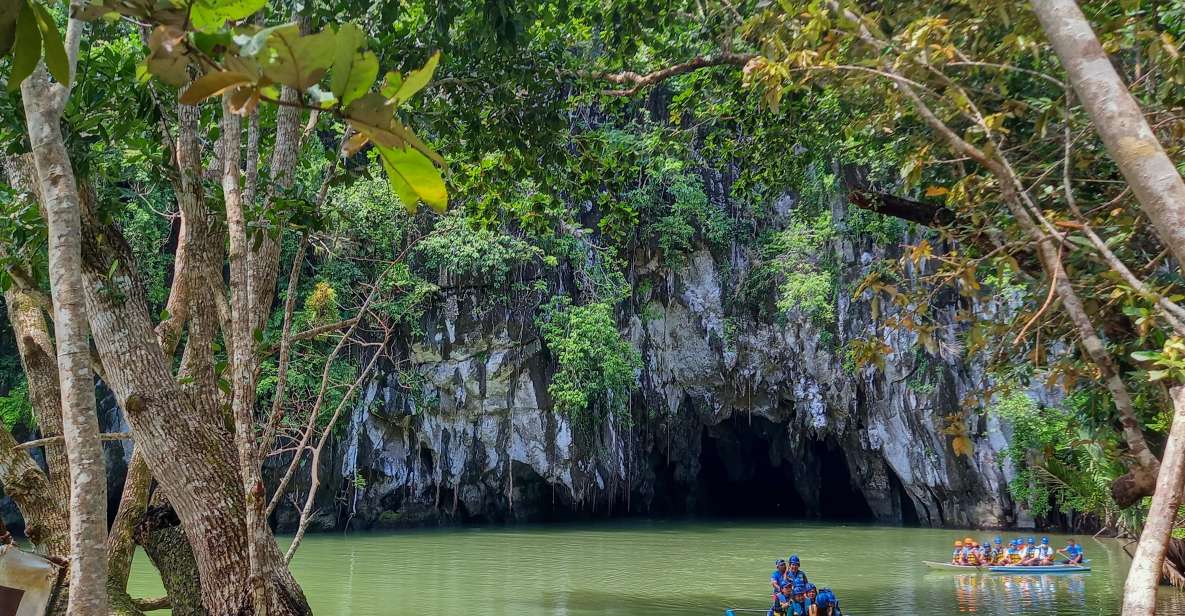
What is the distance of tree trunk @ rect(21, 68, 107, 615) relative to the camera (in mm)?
1607

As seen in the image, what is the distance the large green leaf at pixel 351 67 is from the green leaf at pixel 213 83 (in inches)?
2.4

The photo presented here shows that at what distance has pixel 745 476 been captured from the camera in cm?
2142

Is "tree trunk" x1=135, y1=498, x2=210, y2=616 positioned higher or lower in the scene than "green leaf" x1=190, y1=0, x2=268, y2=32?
lower

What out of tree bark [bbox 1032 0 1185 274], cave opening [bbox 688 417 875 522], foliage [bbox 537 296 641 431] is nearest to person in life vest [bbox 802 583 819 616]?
tree bark [bbox 1032 0 1185 274]

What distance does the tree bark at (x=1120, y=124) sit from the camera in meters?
1.61

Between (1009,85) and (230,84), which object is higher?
(1009,85)

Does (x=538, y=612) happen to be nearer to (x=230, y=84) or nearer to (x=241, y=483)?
(x=241, y=483)

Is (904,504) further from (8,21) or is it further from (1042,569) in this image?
(8,21)

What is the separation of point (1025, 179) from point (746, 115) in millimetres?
1782

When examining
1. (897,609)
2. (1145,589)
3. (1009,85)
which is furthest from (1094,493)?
(1145,589)

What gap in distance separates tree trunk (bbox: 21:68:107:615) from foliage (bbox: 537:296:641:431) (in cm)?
1314

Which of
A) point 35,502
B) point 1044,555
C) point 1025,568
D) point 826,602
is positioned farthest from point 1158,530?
point 1044,555

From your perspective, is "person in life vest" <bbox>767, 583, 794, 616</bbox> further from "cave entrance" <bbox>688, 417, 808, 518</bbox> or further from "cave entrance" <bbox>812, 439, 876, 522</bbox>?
"cave entrance" <bbox>812, 439, 876, 522</bbox>

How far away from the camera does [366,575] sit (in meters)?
11.0
